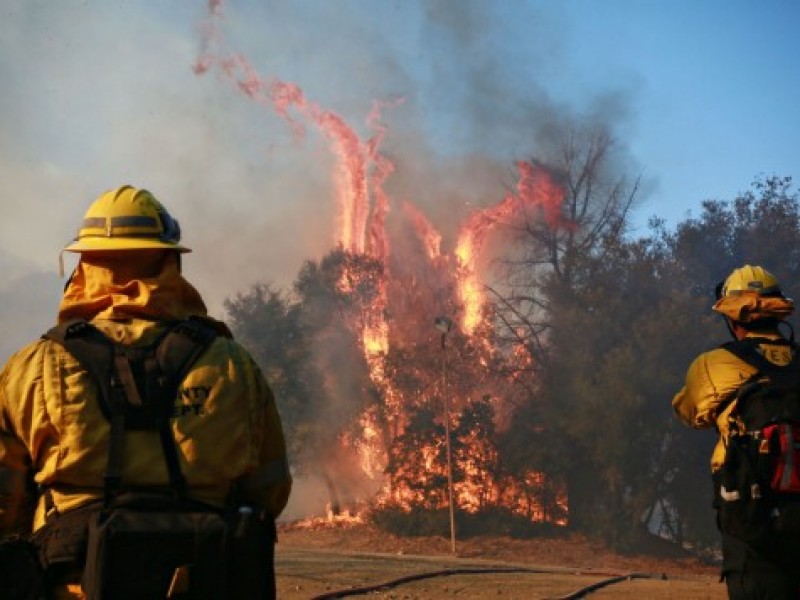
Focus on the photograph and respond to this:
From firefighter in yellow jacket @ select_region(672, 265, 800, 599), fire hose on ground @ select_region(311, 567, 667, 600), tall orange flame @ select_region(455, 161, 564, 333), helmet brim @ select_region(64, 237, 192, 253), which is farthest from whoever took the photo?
tall orange flame @ select_region(455, 161, 564, 333)

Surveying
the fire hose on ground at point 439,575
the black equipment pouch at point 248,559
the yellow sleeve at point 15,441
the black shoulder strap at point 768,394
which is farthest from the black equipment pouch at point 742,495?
the fire hose on ground at point 439,575

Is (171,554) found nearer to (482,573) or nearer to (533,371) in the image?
(482,573)

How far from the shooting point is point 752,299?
558 centimetres

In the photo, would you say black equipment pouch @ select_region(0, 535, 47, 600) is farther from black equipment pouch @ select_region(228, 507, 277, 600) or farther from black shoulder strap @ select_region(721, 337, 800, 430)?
black shoulder strap @ select_region(721, 337, 800, 430)

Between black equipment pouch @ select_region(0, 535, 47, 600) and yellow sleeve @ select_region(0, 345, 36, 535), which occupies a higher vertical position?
yellow sleeve @ select_region(0, 345, 36, 535)

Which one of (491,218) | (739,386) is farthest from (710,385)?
(491,218)

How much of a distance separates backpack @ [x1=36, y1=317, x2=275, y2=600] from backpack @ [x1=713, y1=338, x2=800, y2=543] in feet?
8.38

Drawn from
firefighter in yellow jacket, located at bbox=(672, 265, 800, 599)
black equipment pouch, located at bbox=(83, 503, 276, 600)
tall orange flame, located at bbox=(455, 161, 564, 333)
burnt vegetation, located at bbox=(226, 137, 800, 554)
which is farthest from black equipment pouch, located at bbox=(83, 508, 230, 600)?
tall orange flame, located at bbox=(455, 161, 564, 333)

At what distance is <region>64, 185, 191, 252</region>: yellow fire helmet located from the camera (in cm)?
344

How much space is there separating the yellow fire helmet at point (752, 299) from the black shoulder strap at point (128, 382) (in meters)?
3.28

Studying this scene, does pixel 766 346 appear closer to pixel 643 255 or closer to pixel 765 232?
pixel 643 255

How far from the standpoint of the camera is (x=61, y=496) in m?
3.15

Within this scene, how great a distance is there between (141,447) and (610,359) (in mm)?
35846

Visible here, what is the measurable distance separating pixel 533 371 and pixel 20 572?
40138 mm
